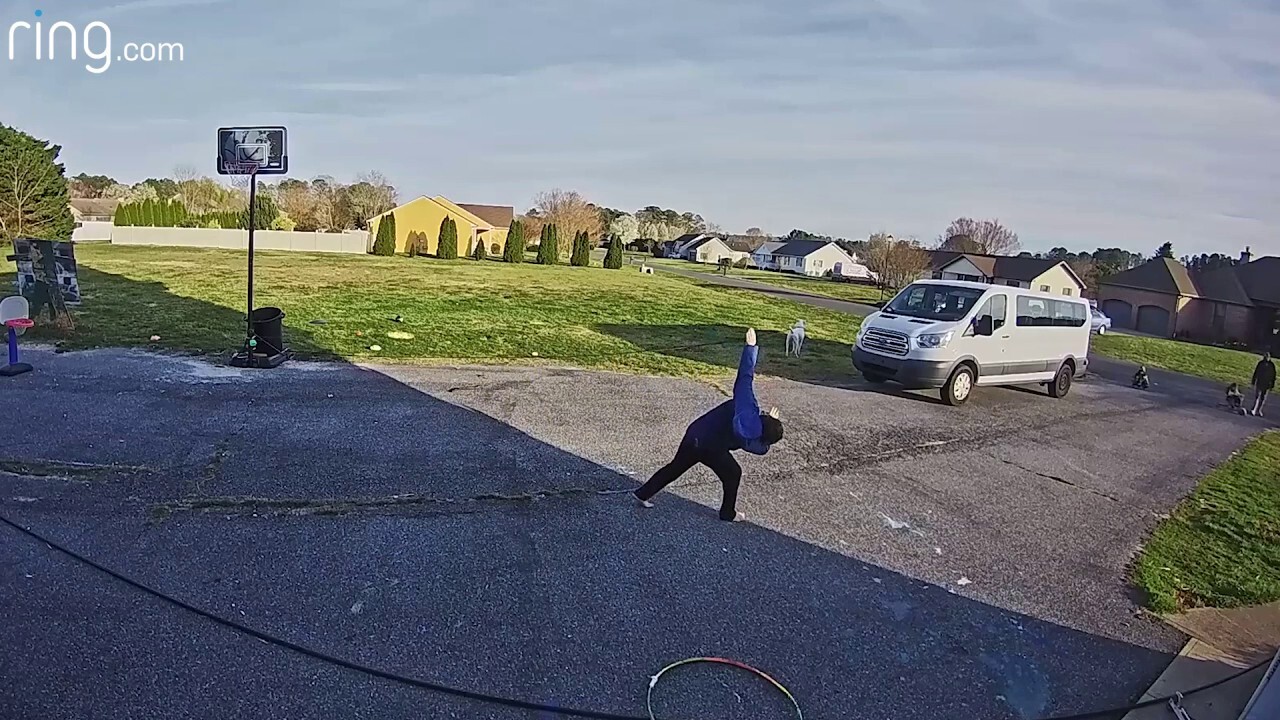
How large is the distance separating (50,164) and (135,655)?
121 ft

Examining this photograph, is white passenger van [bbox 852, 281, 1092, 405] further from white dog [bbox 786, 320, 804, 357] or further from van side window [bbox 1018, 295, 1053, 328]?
white dog [bbox 786, 320, 804, 357]

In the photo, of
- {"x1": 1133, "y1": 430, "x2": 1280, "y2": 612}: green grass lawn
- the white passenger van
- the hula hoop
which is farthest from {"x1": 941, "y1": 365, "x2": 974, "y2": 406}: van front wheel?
the hula hoop

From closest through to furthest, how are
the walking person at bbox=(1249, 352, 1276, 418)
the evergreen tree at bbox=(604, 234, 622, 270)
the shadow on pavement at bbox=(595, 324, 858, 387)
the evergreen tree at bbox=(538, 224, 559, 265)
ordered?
the shadow on pavement at bbox=(595, 324, 858, 387) < the walking person at bbox=(1249, 352, 1276, 418) < the evergreen tree at bbox=(538, 224, 559, 265) < the evergreen tree at bbox=(604, 234, 622, 270)

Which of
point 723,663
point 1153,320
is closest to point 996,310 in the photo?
point 723,663

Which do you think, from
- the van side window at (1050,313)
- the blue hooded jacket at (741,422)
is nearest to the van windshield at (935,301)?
the van side window at (1050,313)

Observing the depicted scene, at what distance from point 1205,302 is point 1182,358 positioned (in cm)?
2366

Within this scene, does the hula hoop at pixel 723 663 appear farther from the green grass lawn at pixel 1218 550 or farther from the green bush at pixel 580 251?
the green bush at pixel 580 251

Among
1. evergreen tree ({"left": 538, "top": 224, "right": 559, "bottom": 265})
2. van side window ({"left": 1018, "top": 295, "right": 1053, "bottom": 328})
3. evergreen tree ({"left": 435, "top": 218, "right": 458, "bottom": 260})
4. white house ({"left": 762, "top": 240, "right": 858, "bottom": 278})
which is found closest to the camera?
van side window ({"left": 1018, "top": 295, "right": 1053, "bottom": 328})

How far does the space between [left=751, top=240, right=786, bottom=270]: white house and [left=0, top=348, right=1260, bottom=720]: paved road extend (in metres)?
75.9

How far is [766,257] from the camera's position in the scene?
8400 centimetres

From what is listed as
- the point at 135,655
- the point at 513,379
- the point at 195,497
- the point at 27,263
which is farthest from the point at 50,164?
the point at 135,655

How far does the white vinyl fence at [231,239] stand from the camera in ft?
127

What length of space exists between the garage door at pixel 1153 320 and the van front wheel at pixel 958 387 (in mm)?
39706

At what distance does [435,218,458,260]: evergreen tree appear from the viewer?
40.4 metres
